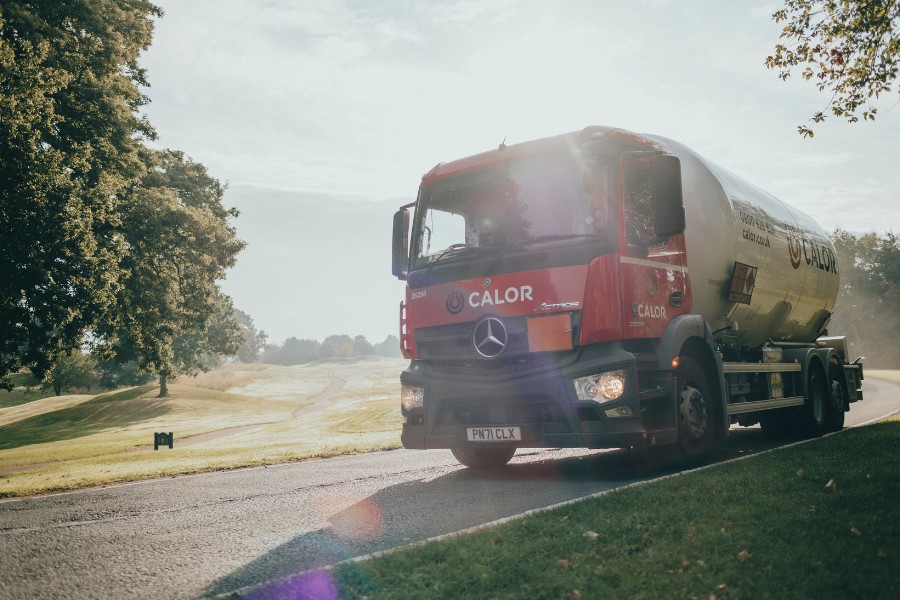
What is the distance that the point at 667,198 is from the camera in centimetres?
704

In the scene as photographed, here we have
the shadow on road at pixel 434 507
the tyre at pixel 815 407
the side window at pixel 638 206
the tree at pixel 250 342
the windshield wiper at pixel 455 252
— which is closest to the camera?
the shadow on road at pixel 434 507

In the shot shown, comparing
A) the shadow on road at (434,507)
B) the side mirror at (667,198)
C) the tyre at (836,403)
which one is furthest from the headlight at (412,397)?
the tyre at (836,403)

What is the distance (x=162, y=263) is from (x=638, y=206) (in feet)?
60.3

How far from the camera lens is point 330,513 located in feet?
19.6

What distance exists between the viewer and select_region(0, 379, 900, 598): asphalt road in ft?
13.5

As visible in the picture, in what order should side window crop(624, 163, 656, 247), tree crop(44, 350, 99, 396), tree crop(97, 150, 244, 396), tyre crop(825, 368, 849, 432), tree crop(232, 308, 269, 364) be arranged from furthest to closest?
tree crop(232, 308, 269, 364) → tree crop(44, 350, 99, 396) → tree crop(97, 150, 244, 396) → tyre crop(825, 368, 849, 432) → side window crop(624, 163, 656, 247)

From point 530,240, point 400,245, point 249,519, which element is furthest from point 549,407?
point 249,519

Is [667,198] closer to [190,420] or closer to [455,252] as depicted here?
[455,252]

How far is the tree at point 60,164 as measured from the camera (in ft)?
47.4

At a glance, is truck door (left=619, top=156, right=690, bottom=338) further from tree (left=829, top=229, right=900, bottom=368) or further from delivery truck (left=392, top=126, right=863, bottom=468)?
tree (left=829, top=229, right=900, bottom=368)

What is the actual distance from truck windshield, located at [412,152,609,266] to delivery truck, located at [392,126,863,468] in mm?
16

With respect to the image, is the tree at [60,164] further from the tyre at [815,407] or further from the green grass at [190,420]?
the tyre at [815,407]

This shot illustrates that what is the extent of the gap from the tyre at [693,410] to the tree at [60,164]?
13.7 meters

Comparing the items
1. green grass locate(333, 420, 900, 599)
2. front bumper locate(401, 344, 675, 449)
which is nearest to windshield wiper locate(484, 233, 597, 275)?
front bumper locate(401, 344, 675, 449)
